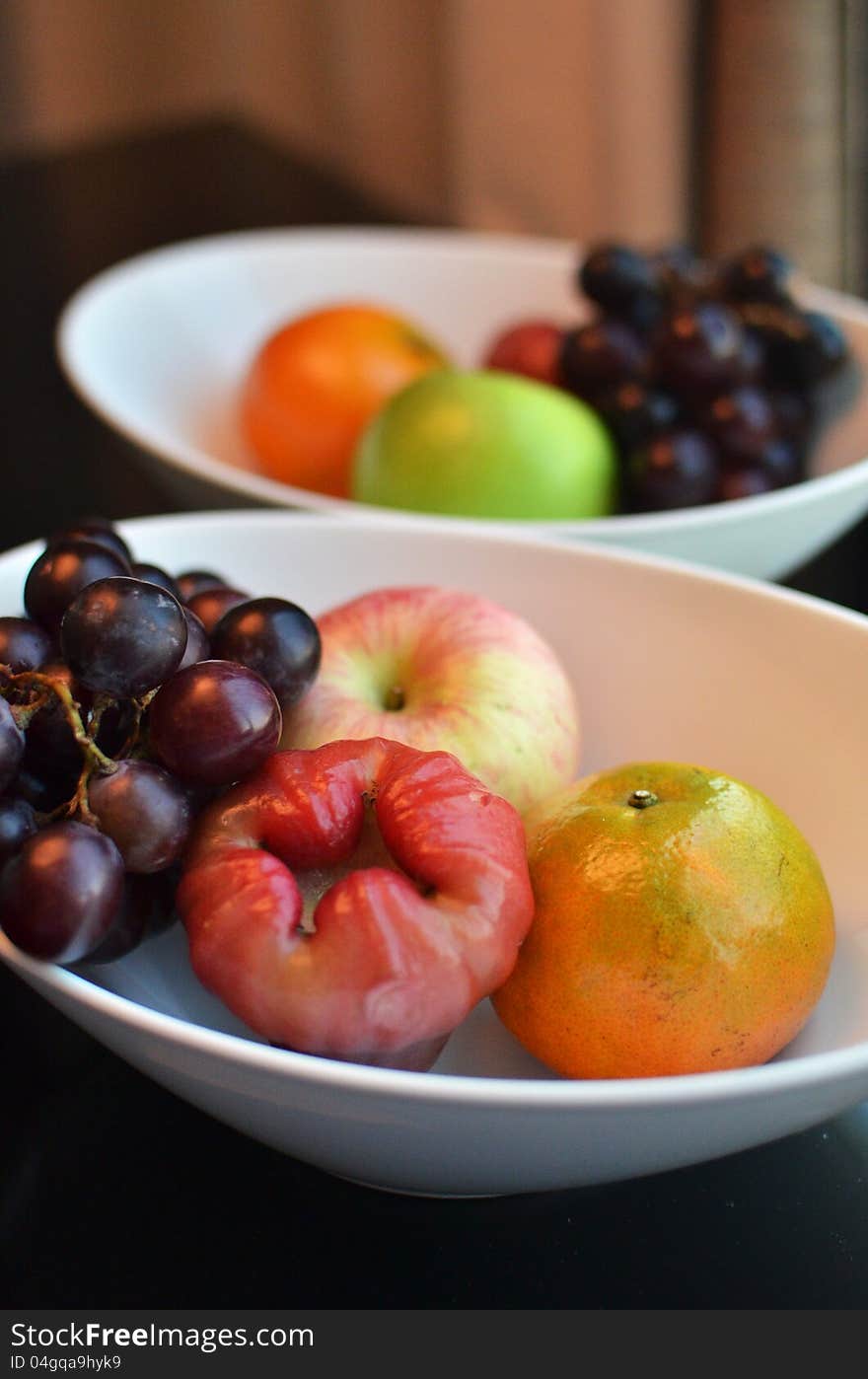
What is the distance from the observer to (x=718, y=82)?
1.43 m

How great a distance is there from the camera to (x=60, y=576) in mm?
543

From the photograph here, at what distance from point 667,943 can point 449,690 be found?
173 millimetres

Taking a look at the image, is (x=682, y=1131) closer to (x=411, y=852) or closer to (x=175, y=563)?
(x=411, y=852)

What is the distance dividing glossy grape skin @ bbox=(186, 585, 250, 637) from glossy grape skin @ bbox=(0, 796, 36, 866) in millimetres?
131

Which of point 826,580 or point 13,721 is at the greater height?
point 13,721

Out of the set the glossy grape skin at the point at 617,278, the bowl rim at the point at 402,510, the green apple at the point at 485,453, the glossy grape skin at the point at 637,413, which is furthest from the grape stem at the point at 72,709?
the glossy grape skin at the point at 617,278

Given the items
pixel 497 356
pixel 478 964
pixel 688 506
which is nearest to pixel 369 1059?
pixel 478 964

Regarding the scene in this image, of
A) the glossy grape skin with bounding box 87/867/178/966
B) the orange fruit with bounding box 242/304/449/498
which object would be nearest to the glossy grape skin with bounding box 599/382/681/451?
the orange fruit with bounding box 242/304/449/498

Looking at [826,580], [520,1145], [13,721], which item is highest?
[13,721]

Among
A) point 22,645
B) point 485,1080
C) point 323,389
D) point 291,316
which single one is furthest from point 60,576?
point 291,316

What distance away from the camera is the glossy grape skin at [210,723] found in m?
0.47

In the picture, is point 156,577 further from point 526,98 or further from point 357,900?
point 526,98

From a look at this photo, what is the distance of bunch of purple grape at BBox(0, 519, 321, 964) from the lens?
17.2 inches

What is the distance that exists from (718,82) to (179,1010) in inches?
48.1
